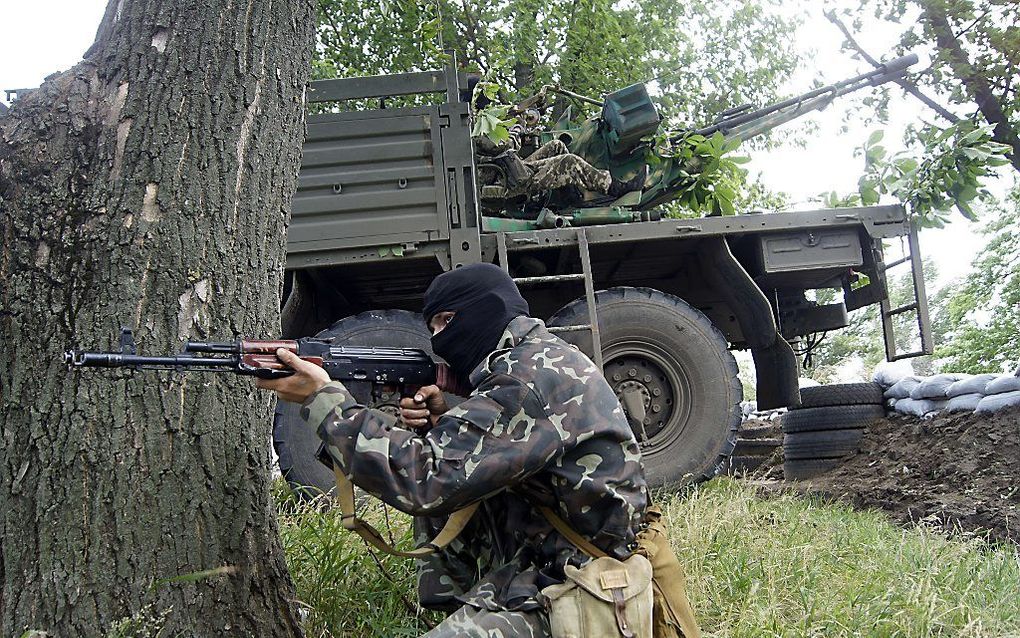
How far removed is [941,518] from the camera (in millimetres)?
5008

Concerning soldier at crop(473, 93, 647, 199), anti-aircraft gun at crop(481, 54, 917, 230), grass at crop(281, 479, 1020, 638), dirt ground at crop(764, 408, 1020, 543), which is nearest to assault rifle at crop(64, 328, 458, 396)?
grass at crop(281, 479, 1020, 638)

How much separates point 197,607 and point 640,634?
3.54ft

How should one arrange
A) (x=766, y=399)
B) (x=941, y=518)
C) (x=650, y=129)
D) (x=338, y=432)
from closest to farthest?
(x=338, y=432)
(x=941, y=518)
(x=650, y=129)
(x=766, y=399)

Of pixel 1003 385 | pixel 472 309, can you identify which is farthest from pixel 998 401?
pixel 472 309

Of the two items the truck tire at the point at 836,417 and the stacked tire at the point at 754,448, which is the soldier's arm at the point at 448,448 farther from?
the stacked tire at the point at 754,448

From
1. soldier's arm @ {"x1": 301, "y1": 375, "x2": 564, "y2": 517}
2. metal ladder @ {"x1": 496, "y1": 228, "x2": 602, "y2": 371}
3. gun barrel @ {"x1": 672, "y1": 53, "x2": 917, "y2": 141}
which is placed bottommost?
soldier's arm @ {"x1": 301, "y1": 375, "x2": 564, "y2": 517}

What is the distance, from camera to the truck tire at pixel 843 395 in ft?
22.9

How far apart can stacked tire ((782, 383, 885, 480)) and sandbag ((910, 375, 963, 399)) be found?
445 mm

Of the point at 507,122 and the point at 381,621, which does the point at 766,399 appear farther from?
A: the point at 381,621

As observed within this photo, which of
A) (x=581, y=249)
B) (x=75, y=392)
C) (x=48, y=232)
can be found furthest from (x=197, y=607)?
(x=581, y=249)

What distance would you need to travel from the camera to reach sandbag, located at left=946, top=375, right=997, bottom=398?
20.8 feet

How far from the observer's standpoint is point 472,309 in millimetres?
2293

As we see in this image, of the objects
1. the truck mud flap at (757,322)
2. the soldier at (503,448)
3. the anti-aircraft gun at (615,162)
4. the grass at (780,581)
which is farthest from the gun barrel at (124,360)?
the truck mud flap at (757,322)

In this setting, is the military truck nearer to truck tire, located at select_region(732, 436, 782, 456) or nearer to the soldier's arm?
the soldier's arm
